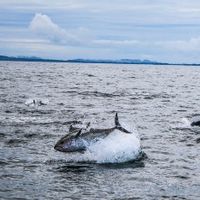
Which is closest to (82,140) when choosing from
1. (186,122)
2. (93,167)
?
(93,167)

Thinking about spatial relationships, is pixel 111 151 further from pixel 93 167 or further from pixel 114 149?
pixel 93 167

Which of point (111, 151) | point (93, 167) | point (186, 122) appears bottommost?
point (186, 122)

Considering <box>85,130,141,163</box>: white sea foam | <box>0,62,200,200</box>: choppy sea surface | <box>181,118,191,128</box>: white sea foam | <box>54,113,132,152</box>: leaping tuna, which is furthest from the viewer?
<box>181,118,191,128</box>: white sea foam

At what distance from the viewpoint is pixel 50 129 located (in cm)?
2677

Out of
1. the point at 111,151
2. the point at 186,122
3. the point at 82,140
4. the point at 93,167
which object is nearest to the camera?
the point at 93,167

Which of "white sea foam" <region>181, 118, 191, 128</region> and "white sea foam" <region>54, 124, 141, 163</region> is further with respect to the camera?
"white sea foam" <region>181, 118, 191, 128</region>

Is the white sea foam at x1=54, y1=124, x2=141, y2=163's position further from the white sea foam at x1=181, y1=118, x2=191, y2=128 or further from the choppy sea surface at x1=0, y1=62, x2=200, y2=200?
the white sea foam at x1=181, y1=118, x2=191, y2=128

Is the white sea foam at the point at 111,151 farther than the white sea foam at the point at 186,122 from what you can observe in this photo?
No

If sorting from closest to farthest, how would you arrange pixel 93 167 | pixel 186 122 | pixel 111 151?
pixel 93 167 → pixel 111 151 → pixel 186 122

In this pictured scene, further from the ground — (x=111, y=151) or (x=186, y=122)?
(x=111, y=151)

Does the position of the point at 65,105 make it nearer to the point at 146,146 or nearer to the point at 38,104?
the point at 38,104

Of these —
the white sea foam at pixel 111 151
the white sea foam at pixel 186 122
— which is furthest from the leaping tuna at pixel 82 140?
the white sea foam at pixel 186 122

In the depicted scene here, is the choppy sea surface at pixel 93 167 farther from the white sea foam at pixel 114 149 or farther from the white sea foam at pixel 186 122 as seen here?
the white sea foam at pixel 114 149

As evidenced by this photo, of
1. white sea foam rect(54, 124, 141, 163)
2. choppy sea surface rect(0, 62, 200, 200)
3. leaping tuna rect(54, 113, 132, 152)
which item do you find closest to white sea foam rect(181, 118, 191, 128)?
choppy sea surface rect(0, 62, 200, 200)
